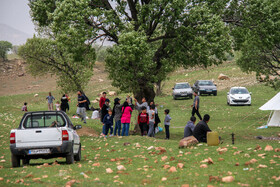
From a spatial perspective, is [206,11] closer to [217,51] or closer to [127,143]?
[217,51]

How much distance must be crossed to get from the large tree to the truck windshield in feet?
23.1

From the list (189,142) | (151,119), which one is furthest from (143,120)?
(189,142)

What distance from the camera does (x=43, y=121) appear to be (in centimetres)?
1224

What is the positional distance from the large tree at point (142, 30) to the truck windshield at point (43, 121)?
703cm

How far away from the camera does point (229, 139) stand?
1884 cm

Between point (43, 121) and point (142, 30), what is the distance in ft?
30.5

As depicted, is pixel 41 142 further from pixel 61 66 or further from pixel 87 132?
pixel 61 66

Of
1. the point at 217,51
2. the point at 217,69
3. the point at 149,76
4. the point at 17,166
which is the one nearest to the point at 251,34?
the point at 217,51

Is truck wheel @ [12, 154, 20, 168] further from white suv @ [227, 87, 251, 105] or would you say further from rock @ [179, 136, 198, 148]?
white suv @ [227, 87, 251, 105]

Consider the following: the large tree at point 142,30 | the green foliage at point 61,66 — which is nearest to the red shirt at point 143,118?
the large tree at point 142,30

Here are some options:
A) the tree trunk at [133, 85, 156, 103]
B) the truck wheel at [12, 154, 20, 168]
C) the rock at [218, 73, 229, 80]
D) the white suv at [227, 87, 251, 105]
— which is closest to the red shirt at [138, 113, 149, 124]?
the tree trunk at [133, 85, 156, 103]

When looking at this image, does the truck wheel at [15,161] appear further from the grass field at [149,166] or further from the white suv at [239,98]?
the white suv at [239,98]

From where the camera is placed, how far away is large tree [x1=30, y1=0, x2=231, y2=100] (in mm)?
19531

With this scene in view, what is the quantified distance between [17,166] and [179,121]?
704 inches
